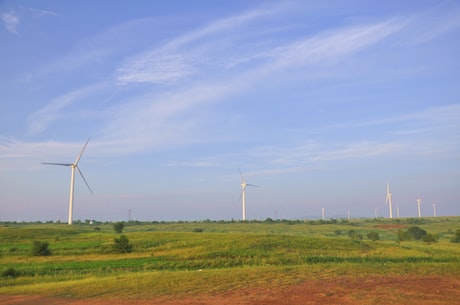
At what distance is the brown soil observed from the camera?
21.4m

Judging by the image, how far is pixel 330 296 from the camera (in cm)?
2266

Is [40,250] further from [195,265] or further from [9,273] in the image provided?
[195,265]

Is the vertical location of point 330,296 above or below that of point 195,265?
above

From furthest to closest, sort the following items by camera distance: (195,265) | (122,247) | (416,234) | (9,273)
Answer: (416,234)
(122,247)
(195,265)
(9,273)

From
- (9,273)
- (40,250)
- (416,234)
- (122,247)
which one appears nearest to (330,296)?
(9,273)

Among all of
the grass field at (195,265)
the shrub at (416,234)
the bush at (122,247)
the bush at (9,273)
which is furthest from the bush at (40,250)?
the shrub at (416,234)

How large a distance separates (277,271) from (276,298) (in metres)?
10.9

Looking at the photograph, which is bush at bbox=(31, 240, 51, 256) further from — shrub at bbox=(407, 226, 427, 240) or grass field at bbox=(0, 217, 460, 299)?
shrub at bbox=(407, 226, 427, 240)

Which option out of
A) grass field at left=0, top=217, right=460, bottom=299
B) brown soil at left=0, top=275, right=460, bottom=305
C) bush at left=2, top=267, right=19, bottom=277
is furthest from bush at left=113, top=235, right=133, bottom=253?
brown soil at left=0, top=275, right=460, bottom=305

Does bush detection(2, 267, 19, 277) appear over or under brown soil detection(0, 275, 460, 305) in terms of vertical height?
under

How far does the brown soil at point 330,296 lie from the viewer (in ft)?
70.1

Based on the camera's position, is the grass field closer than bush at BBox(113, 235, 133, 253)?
Yes

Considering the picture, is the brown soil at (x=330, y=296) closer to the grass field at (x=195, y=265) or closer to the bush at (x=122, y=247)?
the grass field at (x=195, y=265)

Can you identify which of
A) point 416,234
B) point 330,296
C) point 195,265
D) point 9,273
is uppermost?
point 330,296
